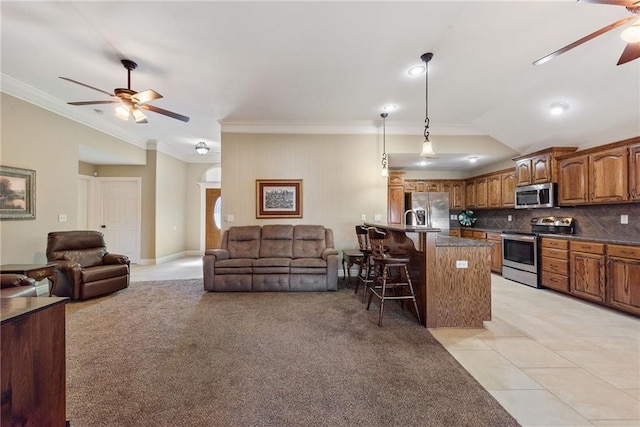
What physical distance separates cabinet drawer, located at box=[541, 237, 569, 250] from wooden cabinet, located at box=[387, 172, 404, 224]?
8.63 feet

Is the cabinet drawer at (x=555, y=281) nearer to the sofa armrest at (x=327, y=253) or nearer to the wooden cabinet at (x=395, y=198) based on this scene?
the wooden cabinet at (x=395, y=198)

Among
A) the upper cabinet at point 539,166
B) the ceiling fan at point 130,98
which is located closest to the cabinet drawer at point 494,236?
the upper cabinet at point 539,166

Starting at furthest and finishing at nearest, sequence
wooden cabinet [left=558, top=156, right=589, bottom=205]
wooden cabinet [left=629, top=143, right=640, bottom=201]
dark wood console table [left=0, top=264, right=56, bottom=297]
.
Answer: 1. wooden cabinet [left=558, top=156, right=589, bottom=205]
2. wooden cabinet [left=629, top=143, right=640, bottom=201]
3. dark wood console table [left=0, top=264, right=56, bottom=297]

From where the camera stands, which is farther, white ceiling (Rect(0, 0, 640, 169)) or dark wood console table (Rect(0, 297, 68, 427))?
white ceiling (Rect(0, 0, 640, 169))

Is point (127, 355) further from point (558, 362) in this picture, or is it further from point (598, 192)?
point (598, 192)

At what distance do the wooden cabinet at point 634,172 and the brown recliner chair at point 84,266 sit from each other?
283 inches

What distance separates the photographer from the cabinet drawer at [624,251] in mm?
3032

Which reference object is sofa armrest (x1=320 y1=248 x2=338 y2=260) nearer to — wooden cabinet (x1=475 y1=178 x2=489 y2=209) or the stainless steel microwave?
the stainless steel microwave

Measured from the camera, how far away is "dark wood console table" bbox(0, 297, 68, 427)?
1.05 metres

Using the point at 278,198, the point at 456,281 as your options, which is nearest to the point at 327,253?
the point at 278,198

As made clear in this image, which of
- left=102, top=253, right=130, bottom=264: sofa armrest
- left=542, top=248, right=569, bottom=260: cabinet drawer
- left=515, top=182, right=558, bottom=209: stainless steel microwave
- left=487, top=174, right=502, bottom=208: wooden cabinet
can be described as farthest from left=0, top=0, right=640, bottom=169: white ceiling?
left=102, top=253, right=130, bottom=264: sofa armrest

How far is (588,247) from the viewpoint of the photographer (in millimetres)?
3561

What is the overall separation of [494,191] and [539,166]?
1227 mm

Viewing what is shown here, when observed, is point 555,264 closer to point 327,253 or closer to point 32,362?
point 327,253
